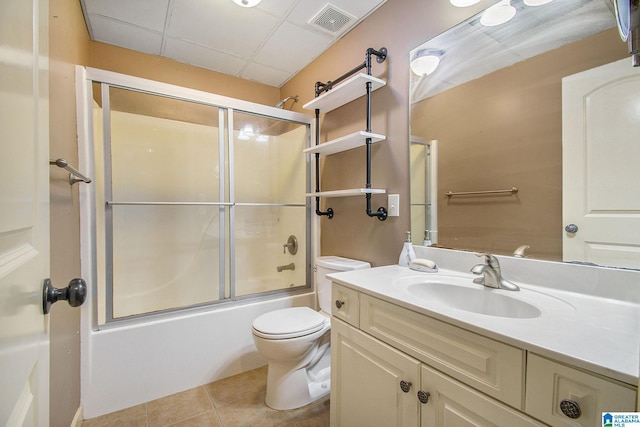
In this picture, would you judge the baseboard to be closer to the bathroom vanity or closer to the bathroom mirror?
the bathroom vanity

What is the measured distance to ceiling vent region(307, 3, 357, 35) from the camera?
5.53ft

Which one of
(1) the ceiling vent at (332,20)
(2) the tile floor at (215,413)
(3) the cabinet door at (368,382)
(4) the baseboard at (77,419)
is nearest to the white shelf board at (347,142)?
(1) the ceiling vent at (332,20)

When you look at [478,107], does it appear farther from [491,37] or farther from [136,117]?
[136,117]

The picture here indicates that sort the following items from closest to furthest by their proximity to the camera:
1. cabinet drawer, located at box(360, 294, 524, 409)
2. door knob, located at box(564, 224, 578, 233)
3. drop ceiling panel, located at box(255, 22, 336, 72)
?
cabinet drawer, located at box(360, 294, 524, 409)
door knob, located at box(564, 224, 578, 233)
drop ceiling panel, located at box(255, 22, 336, 72)

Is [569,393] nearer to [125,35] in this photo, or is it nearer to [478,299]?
[478,299]

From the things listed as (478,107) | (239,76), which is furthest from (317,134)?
(478,107)

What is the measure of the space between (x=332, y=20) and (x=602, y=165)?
1.65 meters

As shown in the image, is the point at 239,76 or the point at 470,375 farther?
the point at 239,76

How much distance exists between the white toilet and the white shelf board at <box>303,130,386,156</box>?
781mm

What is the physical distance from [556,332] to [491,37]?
1195mm

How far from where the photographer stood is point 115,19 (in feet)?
5.72

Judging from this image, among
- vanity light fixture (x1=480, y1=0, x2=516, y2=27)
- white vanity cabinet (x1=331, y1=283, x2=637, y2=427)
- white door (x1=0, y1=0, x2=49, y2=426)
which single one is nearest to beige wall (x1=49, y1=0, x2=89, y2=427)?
white door (x1=0, y1=0, x2=49, y2=426)

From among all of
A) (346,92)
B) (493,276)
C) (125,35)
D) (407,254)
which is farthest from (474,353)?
(125,35)

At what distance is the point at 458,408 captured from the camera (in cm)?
75
